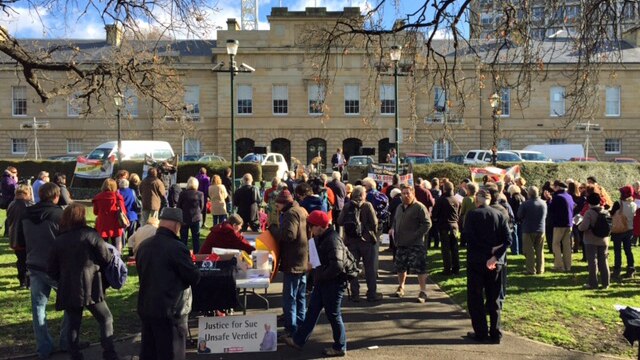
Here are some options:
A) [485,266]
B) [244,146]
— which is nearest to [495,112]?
[485,266]

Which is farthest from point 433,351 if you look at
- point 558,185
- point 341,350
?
point 558,185

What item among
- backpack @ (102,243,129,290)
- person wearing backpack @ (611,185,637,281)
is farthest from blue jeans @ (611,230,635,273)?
backpack @ (102,243,129,290)

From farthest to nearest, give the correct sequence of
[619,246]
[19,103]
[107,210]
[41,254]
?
[19,103] → [619,246] → [107,210] → [41,254]

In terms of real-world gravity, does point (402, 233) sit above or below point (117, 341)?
above

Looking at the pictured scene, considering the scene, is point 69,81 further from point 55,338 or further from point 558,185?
point 558,185

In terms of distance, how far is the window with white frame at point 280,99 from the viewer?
160 ft

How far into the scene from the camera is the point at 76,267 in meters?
6.32

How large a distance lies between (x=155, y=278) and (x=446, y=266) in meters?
7.75

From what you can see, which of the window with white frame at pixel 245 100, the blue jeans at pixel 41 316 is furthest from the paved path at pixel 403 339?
the window with white frame at pixel 245 100

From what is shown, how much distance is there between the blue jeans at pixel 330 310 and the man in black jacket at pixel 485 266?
6.03ft

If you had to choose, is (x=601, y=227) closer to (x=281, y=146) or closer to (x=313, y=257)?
(x=313, y=257)

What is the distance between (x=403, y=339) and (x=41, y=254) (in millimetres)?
4709

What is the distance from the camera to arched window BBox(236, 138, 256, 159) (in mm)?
49094

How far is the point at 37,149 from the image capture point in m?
50.0
